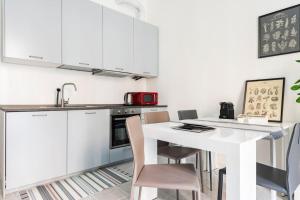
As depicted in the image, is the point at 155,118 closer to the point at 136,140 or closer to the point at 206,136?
the point at 136,140

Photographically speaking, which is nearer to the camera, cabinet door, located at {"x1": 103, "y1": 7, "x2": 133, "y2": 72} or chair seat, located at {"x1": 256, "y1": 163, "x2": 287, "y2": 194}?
chair seat, located at {"x1": 256, "y1": 163, "x2": 287, "y2": 194}

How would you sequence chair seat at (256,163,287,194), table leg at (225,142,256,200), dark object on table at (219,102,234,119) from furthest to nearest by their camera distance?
dark object on table at (219,102,234,119) < chair seat at (256,163,287,194) < table leg at (225,142,256,200)

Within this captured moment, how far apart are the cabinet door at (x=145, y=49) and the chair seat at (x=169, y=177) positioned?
2.08m

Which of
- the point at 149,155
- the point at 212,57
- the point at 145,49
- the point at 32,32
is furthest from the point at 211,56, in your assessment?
the point at 32,32

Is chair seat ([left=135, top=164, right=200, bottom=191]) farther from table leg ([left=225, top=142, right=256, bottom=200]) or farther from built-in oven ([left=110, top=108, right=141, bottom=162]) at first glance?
built-in oven ([left=110, top=108, right=141, bottom=162])

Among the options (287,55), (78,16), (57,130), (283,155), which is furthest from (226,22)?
(57,130)

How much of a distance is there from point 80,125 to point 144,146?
3.65 feet

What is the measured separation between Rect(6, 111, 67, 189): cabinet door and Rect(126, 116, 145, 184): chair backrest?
1167 millimetres

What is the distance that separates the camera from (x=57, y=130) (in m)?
2.19

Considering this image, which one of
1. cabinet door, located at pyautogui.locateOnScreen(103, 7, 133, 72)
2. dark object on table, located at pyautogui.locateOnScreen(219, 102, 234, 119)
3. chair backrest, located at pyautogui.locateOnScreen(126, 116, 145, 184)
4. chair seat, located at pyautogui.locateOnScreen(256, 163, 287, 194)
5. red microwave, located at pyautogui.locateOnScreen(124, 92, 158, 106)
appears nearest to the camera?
chair seat, located at pyautogui.locateOnScreen(256, 163, 287, 194)

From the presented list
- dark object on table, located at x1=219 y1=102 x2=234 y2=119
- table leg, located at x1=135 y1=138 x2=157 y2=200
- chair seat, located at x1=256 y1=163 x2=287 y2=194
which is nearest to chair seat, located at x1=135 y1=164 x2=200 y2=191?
table leg, located at x1=135 y1=138 x2=157 y2=200

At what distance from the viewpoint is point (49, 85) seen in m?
2.68

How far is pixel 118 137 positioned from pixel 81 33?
1.54 metres

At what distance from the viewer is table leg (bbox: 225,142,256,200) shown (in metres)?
1.04
